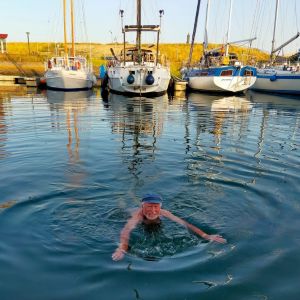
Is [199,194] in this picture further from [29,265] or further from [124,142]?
[124,142]

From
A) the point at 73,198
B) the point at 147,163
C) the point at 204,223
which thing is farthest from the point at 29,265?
the point at 147,163

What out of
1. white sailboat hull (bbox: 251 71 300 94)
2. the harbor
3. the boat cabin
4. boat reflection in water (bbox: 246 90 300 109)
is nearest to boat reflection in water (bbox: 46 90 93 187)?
the harbor

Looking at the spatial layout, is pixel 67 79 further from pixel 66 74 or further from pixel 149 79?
pixel 149 79

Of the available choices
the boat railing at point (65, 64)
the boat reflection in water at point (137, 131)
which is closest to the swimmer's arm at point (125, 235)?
the boat reflection in water at point (137, 131)

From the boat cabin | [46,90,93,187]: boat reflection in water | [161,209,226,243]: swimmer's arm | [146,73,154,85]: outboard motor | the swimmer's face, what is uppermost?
the boat cabin

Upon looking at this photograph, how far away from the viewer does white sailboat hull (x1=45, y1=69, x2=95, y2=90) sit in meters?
35.7

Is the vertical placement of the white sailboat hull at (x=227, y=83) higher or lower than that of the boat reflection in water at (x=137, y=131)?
higher

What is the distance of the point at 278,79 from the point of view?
37.6m

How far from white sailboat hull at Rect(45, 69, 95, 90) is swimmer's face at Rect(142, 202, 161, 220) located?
31.6m

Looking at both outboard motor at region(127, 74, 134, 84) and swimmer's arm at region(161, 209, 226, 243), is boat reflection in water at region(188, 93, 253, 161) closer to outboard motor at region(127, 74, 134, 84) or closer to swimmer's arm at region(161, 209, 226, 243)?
swimmer's arm at region(161, 209, 226, 243)

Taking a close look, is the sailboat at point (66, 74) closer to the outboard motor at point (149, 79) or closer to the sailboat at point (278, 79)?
the outboard motor at point (149, 79)

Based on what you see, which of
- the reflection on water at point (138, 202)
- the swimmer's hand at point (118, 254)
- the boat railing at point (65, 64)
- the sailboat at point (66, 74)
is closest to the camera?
the reflection on water at point (138, 202)

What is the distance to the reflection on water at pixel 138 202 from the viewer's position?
4.70 metres

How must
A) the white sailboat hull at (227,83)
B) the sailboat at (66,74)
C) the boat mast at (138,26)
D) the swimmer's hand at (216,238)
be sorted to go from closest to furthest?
the swimmer's hand at (216,238) → the boat mast at (138,26) → the white sailboat hull at (227,83) → the sailboat at (66,74)
